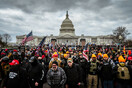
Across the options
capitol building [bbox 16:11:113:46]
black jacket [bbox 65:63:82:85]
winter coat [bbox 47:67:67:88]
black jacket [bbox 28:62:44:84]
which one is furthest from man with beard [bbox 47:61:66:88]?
capitol building [bbox 16:11:113:46]

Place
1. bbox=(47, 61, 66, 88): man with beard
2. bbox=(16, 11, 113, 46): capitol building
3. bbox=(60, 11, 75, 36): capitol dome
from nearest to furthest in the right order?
1. bbox=(47, 61, 66, 88): man with beard
2. bbox=(16, 11, 113, 46): capitol building
3. bbox=(60, 11, 75, 36): capitol dome

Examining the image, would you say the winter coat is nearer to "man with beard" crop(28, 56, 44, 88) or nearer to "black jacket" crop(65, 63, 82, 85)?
"black jacket" crop(65, 63, 82, 85)

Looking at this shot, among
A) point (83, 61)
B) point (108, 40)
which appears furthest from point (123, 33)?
point (83, 61)

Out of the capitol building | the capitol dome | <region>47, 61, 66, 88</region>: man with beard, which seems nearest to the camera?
<region>47, 61, 66, 88</region>: man with beard

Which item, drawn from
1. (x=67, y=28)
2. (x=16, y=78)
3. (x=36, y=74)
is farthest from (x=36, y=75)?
(x=67, y=28)

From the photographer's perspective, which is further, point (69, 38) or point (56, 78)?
point (69, 38)

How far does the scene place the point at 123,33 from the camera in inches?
2003

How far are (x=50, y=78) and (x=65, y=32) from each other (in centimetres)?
9116

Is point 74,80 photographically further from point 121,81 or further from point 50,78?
point 121,81

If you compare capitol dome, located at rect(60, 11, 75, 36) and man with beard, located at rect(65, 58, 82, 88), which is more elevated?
capitol dome, located at rect(60, 11, 75, 36)

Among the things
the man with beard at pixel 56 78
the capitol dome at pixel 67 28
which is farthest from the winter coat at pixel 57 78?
the capitol dome at pixel 67 28

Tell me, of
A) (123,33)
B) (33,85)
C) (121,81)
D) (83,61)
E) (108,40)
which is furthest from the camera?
(108,40)

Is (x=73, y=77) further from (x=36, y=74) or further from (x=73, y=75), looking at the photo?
(x=36, y=74)

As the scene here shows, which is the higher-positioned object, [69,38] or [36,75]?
[69,38]
